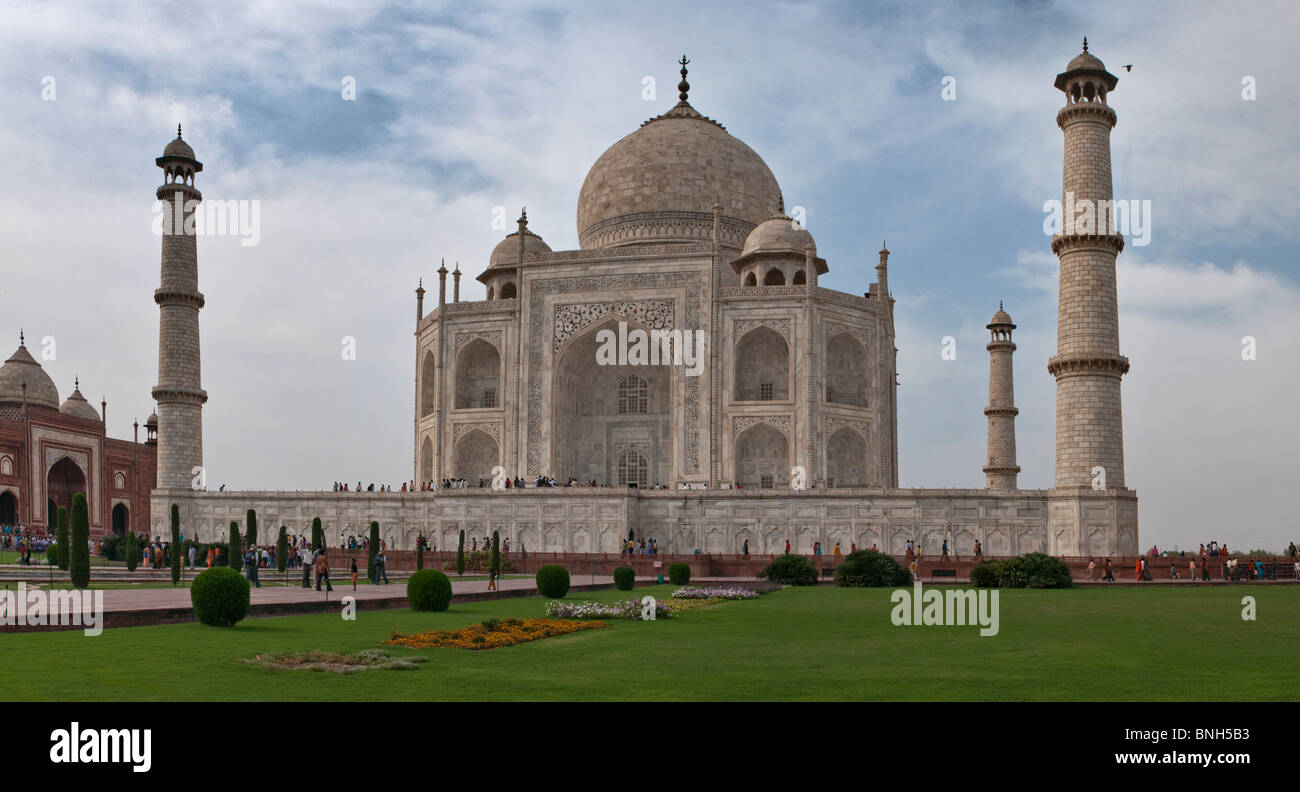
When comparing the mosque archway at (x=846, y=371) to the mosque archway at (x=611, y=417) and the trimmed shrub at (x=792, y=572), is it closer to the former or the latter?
the mosque archway at (x=611, y=417)

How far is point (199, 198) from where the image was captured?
34.7 meters

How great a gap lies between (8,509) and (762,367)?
27729 millimetres

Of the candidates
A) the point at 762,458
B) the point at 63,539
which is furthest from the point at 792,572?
the point at 63,539

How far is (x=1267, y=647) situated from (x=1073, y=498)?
54.9ft

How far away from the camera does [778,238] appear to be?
36594 millimetres

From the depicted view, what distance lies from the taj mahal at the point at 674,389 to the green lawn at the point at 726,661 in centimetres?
1506

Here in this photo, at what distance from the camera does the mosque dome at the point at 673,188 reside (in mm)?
39781

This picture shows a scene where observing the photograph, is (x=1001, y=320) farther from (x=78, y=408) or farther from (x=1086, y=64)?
(x=78, y=408)

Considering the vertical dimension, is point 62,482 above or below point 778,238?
below

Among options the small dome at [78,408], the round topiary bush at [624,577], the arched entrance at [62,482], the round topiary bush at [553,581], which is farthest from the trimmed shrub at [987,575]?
the small dome at [78,408]

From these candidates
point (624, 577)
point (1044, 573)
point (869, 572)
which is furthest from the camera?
point (869, 572)

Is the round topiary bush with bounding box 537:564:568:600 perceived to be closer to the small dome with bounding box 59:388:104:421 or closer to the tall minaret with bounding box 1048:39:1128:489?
the tall minaret with bounding box 1048:39:1128:489
